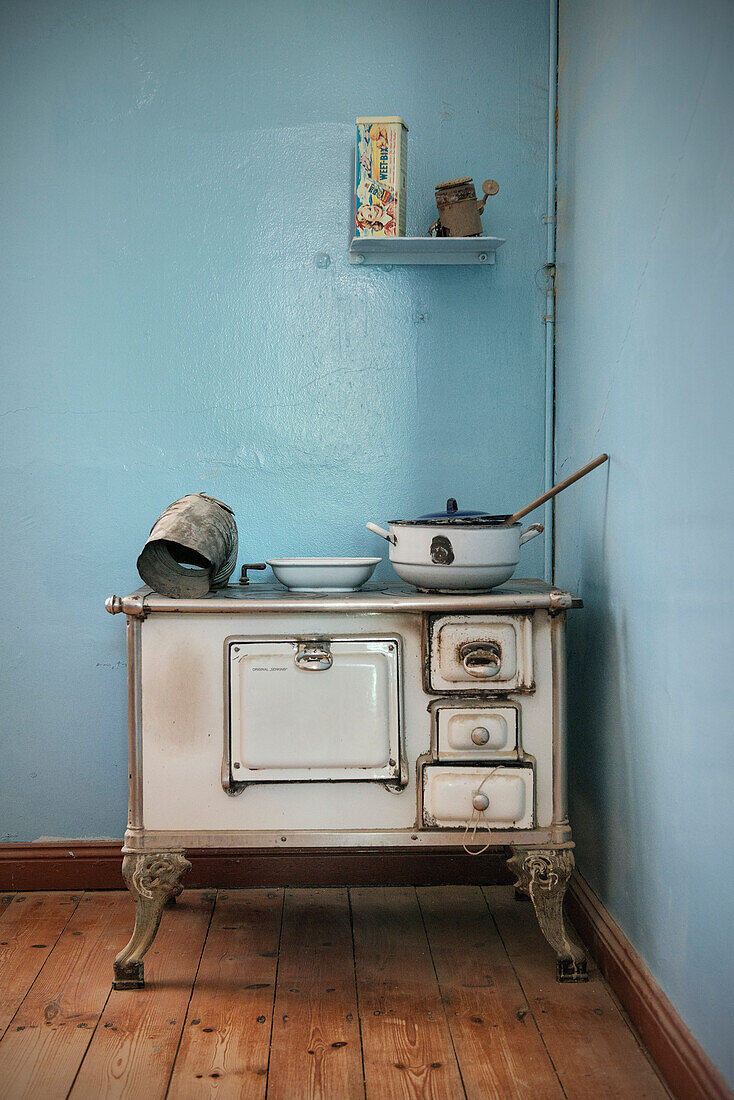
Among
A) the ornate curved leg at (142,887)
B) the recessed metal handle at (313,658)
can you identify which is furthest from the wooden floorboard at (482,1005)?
the recessed metal handle at (313,658)

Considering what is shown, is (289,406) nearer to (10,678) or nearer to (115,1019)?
(10,678)

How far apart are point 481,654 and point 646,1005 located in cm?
71

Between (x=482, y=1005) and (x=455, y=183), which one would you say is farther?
(x=455, y=183)

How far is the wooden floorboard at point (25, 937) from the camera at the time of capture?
1.96 meters

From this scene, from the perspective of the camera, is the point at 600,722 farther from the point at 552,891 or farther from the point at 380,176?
the point at 380,176

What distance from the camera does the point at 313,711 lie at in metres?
1.98

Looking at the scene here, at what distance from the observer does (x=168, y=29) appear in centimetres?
243

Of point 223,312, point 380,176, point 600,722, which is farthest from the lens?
point 223,312

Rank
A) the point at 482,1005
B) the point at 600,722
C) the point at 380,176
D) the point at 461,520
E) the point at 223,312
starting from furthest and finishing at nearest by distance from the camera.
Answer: the point at 223,312, the point at 380,176, the point at 600,722, the point at 461,520, the point at 482,1005

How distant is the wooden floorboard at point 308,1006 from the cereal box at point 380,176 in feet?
5.52

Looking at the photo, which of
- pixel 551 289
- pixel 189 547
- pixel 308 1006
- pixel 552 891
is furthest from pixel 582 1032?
pixel 551 289

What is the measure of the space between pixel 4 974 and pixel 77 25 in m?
2.28

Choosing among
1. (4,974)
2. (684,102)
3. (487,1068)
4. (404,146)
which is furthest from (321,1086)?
(404,146)

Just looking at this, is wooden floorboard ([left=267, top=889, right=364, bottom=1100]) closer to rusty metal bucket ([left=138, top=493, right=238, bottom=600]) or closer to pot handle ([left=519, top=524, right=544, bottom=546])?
rusty metal bucket ([left=138, top=493, right=238, bottom=600])
